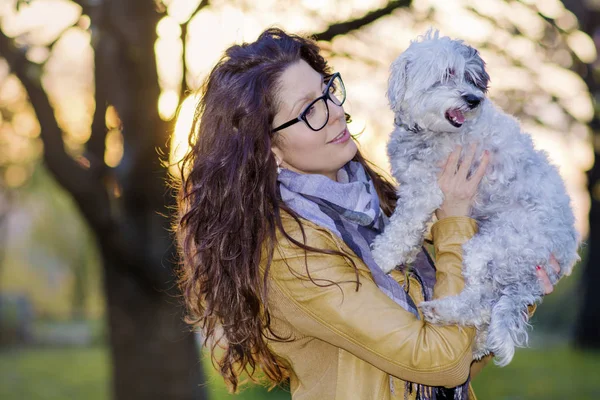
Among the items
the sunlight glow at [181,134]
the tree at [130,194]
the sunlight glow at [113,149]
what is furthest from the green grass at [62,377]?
the sunlight glow at [181,134]

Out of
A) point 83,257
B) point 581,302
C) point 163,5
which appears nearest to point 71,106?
point 163,5

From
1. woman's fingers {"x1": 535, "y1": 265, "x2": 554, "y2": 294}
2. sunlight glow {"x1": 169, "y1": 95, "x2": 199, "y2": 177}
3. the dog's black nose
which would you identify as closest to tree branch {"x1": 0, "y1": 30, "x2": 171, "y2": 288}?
sunlight glow {"x1": 169, "y1": 95, "x2": 199, "y2": 177}

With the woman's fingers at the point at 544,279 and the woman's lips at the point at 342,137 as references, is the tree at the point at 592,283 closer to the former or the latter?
the woman's fingers at the point at 544,279

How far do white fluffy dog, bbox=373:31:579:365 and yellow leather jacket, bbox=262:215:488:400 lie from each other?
0.18 metres

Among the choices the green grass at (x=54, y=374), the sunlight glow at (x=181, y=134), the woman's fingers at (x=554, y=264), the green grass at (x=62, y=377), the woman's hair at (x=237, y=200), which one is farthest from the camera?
the green grass at (x=54, y=374)

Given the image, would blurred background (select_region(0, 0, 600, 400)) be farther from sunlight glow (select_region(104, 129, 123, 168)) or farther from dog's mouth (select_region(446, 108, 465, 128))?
dog's mouth (select_region(446, 108, 465, 128))

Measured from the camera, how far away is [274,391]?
11.1m

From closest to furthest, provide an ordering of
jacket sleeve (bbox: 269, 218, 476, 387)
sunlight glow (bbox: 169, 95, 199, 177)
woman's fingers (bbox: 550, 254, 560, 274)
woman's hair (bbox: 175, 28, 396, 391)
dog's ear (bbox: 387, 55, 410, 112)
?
jacket sleeve (bbox: 269, 218, 476, 387) → woman's hair (bbox: 175, 28, 396, 391) → woman's fingers (bbox: 550, 254, 560, 274) → dog's ear (bbox: 387, 55, 410, 112) → sunlight glow (bbox: 169, 95, 199, 177)

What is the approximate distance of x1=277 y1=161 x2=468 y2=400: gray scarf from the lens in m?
2.84

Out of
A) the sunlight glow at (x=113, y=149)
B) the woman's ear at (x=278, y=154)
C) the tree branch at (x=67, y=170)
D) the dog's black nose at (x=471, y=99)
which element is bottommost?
the sunlight glow at (x=113, y=149)

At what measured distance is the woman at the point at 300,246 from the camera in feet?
8.59

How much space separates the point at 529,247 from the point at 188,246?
1463 mm

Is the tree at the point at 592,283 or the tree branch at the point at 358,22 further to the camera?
the tree at the point at 592,283

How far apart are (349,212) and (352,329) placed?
0.59 m
